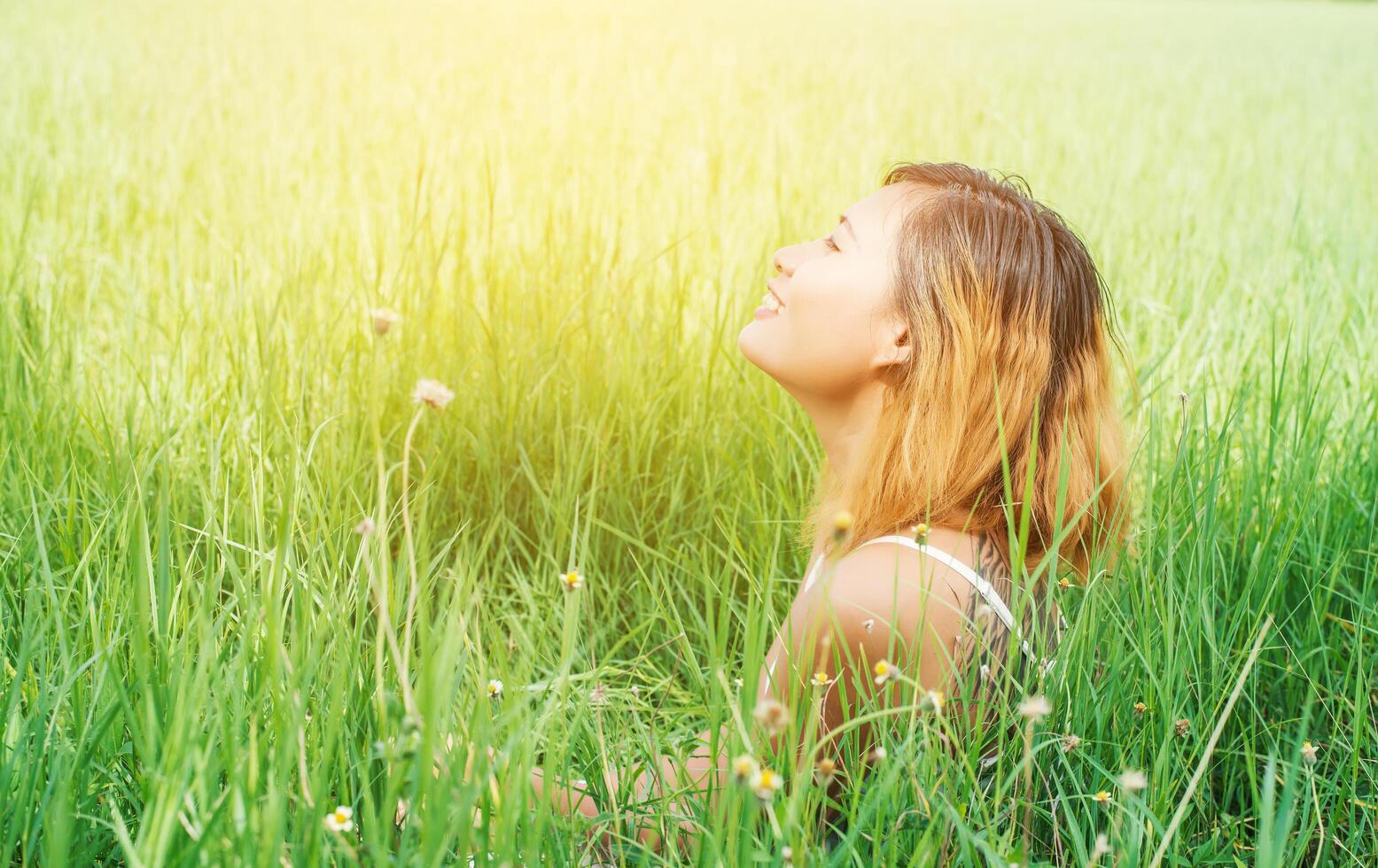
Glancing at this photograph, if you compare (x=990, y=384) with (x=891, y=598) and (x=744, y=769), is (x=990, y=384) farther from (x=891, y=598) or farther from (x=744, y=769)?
(x=744, y=769)

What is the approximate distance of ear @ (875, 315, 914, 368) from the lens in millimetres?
1399

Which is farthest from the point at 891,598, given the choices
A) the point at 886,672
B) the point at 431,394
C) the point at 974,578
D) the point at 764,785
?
the point at 431,394

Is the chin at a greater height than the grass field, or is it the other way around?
the chin

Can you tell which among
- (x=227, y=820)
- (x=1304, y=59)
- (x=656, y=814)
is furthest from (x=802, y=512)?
(x=1304, y=59)

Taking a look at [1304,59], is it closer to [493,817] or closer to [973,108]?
[973,108]

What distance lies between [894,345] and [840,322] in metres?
0.07

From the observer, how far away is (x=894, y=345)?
4.62 ft

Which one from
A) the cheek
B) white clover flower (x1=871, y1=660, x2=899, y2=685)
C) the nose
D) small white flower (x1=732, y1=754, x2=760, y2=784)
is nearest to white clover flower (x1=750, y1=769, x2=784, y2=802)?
small white flower (x1=732, y1=754, x2=760, y2=784)

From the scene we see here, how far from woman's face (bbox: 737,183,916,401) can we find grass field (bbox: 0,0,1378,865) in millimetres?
274

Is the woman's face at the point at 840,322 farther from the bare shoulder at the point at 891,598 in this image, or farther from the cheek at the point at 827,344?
the bare shoulder at the point at 891,598

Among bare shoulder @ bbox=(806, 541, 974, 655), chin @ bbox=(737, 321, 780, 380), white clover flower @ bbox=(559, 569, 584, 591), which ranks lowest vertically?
bare shoulder @ bbox=(806, 541, 974, 655)

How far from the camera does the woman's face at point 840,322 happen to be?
1.41 m

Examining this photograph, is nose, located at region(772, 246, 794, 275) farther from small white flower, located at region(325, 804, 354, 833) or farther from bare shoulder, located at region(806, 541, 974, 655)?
small white flower, located at region(325, 804, 354, 833)

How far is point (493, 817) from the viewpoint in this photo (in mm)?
1082
